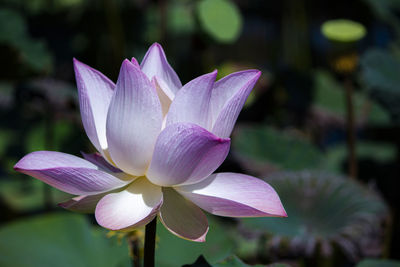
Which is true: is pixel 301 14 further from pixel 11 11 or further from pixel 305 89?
pixel 11 11

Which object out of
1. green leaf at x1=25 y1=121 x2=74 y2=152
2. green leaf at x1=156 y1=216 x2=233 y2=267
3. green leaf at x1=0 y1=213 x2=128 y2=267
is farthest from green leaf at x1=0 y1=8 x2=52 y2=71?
green leaf at x1=156 y1=216 x2=233 y2=267

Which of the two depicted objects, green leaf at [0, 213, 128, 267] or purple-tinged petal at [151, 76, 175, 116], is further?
green leaf at [0, 213, 128, 267]

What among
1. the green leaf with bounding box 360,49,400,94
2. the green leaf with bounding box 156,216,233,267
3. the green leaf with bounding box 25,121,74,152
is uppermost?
the green leaf with bounding box 360,49,400,94

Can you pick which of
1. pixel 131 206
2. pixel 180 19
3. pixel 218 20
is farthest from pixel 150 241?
pixel 180 19

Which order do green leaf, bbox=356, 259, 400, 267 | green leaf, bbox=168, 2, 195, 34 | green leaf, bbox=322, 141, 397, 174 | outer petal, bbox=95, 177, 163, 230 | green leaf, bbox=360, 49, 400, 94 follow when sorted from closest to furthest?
1. outer petal, bbox=95, 177, 163, 230
2. green leaf, bbox=356, 259, 400, 267
3. green leaf, bbox=360, 49, 400, 94
4. green leaf, bbox=322, 141, 397, 174
5. green leaf, bbox=168, 2, 195, 34

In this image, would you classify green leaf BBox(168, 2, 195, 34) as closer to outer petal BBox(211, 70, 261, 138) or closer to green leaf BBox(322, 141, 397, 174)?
green leaf BBox(322, 141, 397, 174)

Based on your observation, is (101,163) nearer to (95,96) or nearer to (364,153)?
(95,96)

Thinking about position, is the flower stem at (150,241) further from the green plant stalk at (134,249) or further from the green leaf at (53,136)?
the green leaf at (53,136)
